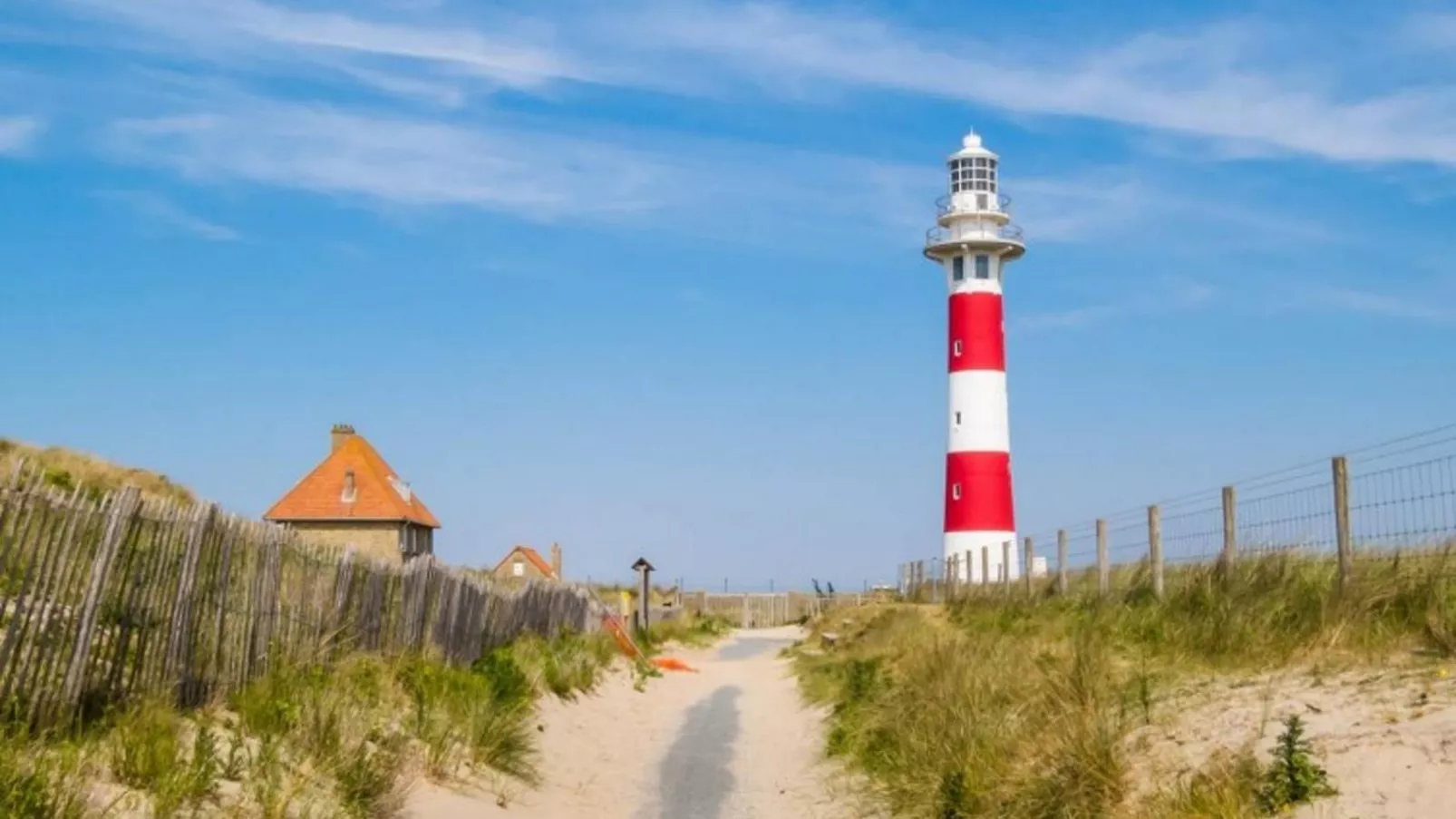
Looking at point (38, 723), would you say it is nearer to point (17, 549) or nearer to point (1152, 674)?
point (17, 549)

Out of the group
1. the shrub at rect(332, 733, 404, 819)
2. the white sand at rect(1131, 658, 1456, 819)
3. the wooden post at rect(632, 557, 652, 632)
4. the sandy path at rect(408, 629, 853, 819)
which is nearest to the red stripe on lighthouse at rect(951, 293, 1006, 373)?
the wooden post at rect(632, 557, 652, 632)

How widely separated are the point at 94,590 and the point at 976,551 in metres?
27.0

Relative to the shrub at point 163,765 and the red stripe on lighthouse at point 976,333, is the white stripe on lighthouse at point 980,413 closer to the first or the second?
the red stripe on lighthouse at point 976,333

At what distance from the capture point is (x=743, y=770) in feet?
46.3

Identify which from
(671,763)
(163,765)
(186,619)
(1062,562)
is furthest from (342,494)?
(163,765)

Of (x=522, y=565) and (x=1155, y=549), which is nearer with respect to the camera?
(x=1155, y=549)

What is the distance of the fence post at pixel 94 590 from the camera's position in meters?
8.24

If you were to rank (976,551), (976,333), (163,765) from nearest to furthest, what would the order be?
(163,765), (976,551), (976,333)

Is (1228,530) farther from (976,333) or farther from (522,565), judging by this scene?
(522,565)

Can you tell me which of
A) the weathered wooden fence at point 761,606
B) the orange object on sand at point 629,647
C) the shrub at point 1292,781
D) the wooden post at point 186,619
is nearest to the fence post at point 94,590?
the wooden post at point 186,619

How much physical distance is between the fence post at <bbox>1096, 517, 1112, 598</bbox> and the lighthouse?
15006 millimetres

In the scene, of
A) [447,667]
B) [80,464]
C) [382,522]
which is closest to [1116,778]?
[447,667]

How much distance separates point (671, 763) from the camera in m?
14.6

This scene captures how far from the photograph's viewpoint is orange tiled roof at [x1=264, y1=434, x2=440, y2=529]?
4794 cm
